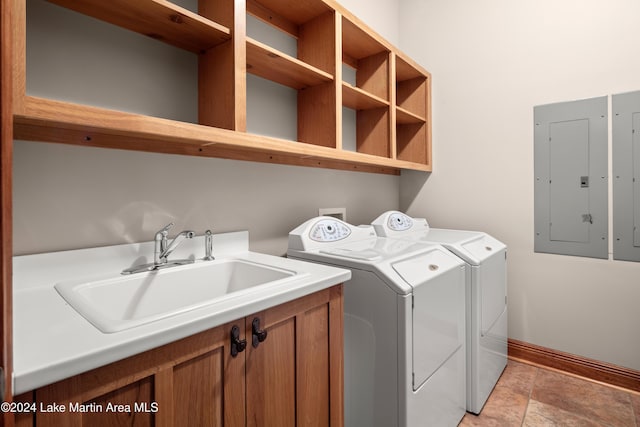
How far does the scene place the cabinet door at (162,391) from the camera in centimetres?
61

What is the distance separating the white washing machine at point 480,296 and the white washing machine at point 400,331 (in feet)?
0.32

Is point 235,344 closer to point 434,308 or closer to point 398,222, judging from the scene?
point 434,308

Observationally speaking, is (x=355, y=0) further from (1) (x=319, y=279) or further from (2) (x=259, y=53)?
(1) (x=319, y=279)

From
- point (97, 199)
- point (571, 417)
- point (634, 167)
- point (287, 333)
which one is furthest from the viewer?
point (634, 167)

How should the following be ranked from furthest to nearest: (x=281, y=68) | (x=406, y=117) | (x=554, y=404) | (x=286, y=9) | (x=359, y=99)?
1. (x=406, y=117)
2. (x=359, y=99)
3. (x=554, y=404)
4. (x=286, y=9)
5. (x=281, y=68)

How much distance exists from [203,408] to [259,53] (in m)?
1.32

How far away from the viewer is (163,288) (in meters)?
1.21

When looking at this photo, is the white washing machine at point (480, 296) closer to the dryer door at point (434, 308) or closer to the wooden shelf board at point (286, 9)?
the dryer door at point (434, 308)

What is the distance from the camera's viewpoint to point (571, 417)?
1.78 m

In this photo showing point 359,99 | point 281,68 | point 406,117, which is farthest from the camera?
point 406,117

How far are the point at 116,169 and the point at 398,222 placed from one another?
67.4 inches

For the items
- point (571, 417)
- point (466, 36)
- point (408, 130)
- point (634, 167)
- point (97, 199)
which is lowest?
point (571, 417)

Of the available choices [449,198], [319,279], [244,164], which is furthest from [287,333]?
[449,198]

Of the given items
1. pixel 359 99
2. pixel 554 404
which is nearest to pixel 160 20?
pixel 359 99
